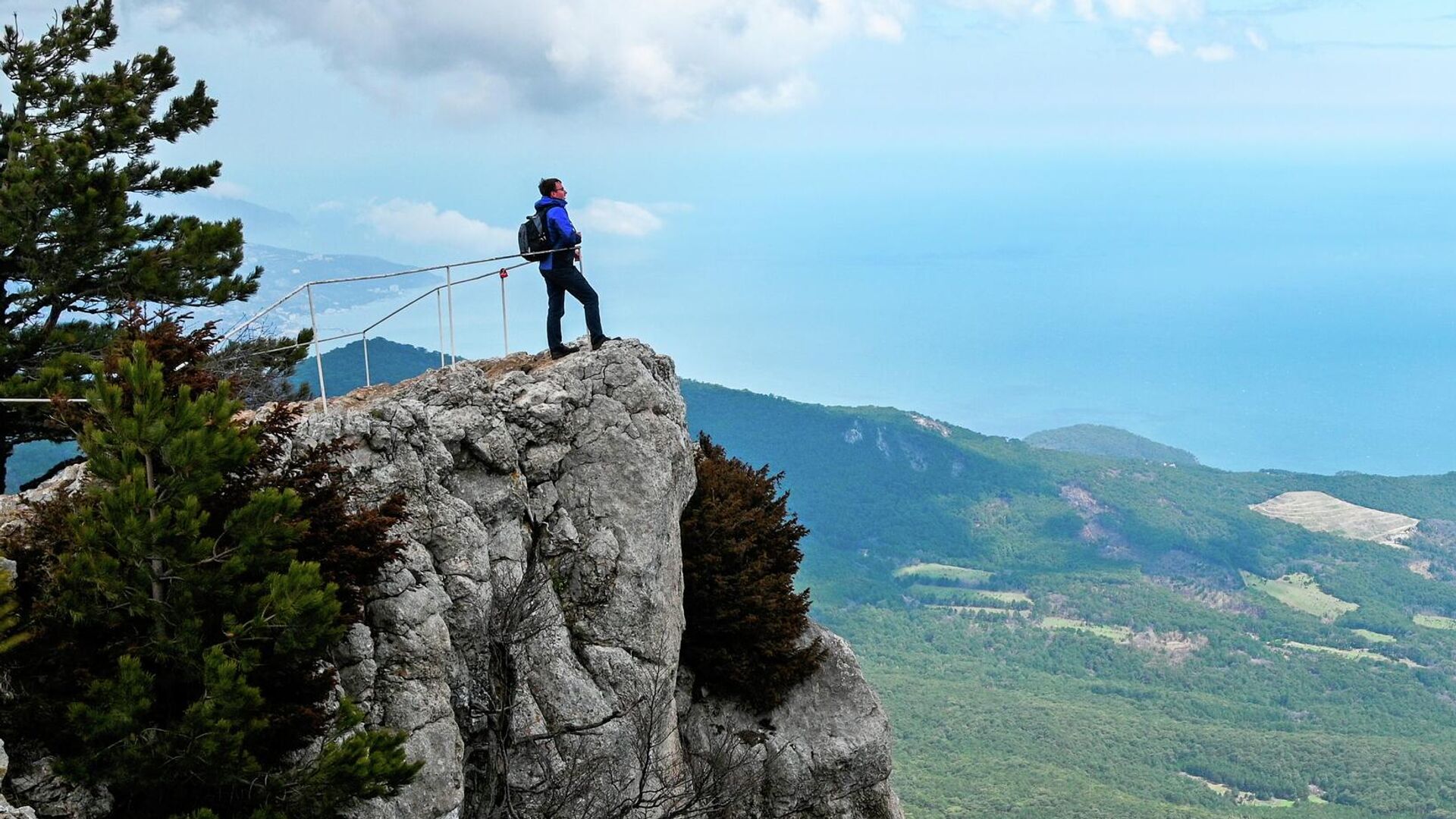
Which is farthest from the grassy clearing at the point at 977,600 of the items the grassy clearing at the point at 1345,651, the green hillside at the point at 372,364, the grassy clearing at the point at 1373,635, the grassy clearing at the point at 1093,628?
the green hillside at the point at 372,364

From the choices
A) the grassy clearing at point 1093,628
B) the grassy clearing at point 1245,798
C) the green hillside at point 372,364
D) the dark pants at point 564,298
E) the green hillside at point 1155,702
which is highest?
the green hillside at point 372,364

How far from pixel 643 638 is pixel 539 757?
7.95 ft

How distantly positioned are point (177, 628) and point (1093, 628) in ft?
584

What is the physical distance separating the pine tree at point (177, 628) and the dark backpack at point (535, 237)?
8129mm

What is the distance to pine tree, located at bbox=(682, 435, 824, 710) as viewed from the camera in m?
24.0

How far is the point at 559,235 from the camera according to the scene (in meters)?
21.6

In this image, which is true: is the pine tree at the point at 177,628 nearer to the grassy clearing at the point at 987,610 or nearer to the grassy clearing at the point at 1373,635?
the grassy clearing at the point at 987,610

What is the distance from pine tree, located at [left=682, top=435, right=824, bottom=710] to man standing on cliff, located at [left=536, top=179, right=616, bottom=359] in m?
4.01

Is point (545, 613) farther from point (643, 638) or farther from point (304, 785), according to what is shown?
point (304, 785)

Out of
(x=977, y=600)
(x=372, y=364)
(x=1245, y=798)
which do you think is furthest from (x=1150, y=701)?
(x=372, y=364)

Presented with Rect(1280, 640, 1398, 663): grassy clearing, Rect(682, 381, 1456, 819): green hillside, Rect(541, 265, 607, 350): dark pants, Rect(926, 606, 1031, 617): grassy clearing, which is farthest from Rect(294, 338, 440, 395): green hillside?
Rect(1280, 640, 1398, 663): grassy clearing

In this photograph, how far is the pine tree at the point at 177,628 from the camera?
13.0 metres

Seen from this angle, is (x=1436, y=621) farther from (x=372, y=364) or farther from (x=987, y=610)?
(x=372, y=364)

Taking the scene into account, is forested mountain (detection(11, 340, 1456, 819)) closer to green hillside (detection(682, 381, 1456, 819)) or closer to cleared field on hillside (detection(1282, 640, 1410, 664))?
green hillside (detection(682, 381, 1456, 819))
